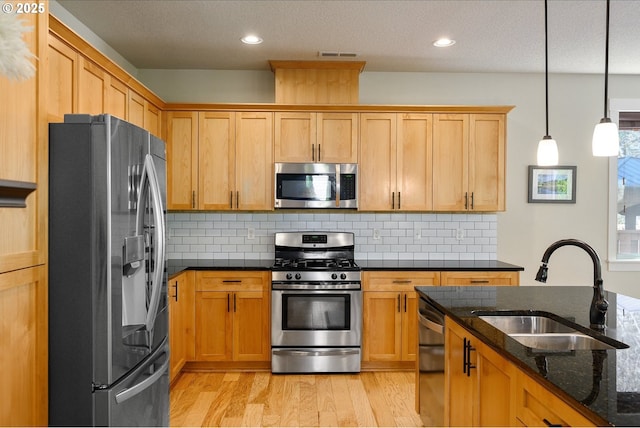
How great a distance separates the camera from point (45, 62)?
5.79 feet

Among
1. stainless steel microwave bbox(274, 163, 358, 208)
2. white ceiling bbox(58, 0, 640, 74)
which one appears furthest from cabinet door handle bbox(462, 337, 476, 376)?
stainless steel microwave bbox(274, 163, 358, 208)

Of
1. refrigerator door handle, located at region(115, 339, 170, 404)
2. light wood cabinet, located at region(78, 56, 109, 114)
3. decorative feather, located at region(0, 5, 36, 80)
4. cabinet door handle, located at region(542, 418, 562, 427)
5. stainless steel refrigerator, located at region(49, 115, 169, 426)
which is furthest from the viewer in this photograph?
light wood cabinet, located at region(78, 56, 109, 114)

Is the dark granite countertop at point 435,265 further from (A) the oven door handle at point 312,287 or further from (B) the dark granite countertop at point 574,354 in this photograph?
(B) the dark granite countertop at point 574,354

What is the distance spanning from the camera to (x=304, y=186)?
420 cm

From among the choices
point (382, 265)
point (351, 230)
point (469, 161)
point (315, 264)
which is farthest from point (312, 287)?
point (469, 161)

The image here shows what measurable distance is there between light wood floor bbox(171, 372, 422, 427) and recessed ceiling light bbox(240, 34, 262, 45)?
2740 mm

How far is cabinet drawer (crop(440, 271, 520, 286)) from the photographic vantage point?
4023mm

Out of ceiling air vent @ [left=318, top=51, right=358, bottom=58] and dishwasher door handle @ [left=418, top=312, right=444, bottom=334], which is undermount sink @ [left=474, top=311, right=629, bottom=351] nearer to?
dishwasher door handle @ [left=418, top=312, right=444, bottom=334]

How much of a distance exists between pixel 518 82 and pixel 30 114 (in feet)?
14.1

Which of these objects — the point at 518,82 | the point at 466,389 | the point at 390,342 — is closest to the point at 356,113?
the point at 518,82

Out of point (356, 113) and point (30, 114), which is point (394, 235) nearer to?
point (356, 113)

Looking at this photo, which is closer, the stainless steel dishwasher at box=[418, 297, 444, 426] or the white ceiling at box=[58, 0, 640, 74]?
the stainless steel dishwasher at box=[418, 297, 444, 426]

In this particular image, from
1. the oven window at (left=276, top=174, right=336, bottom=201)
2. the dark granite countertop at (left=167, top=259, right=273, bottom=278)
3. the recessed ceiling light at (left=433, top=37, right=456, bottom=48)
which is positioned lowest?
the dark granite countertop at (left=167, top=259, right=273, bottom=278)

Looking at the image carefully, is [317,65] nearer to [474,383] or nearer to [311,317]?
[311,317]
